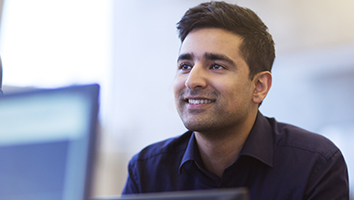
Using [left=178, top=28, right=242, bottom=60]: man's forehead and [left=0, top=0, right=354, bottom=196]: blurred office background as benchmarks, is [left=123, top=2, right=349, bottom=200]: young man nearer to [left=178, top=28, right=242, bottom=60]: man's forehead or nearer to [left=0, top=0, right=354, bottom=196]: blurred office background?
[left=178, top=28, right=242, bottom=60]: man's forehead

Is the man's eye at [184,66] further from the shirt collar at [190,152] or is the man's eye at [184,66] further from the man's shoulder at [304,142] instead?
the man's shoulder at [304,142]

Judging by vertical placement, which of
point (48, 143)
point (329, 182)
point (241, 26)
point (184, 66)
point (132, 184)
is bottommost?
point (132, 184)

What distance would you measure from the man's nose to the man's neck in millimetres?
174

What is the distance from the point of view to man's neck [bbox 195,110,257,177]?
3.96ft

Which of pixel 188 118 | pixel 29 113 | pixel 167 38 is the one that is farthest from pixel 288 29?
pixel 29 113

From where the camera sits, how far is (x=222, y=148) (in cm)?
121

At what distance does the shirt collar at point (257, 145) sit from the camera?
1.12 metres

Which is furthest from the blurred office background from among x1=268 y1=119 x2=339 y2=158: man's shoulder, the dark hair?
x1=268 y1=119 x2=339 y2=158: man's shoulder

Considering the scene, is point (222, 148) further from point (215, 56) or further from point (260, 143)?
point (215, 56)

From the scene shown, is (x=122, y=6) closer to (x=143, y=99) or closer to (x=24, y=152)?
(x=143, y=99)

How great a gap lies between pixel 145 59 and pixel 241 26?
6.43 feet

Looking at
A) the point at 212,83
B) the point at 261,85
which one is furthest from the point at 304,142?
the point at 212,83

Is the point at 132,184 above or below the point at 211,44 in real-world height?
below

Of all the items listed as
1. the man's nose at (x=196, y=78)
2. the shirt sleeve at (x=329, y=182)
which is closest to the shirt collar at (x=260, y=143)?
the shirt sleeve at (x=329, y=182)
